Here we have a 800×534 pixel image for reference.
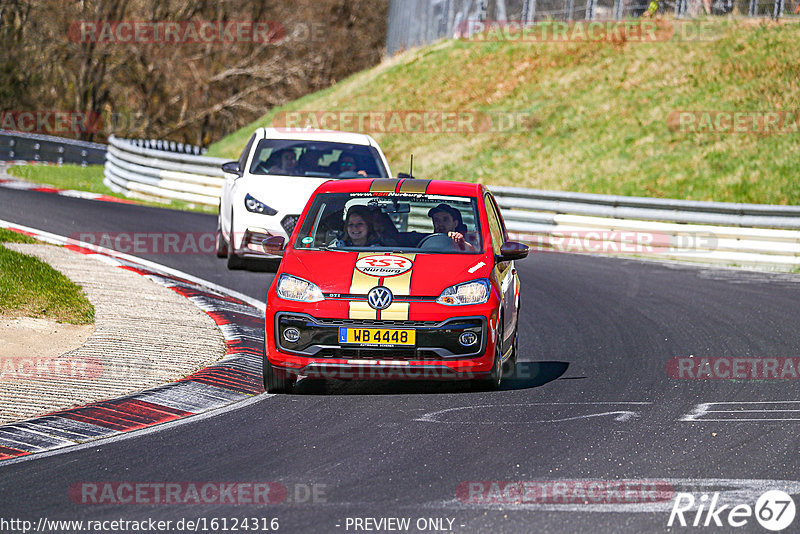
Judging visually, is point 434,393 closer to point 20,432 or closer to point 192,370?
point 192,370

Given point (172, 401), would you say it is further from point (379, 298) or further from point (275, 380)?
point (379, 298)

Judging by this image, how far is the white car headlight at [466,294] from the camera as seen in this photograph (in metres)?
8.23

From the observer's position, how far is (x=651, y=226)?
64.0ft

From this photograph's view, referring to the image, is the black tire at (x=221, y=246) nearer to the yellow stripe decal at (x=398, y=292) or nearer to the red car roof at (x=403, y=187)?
the red car roof at (x=403, y=187)

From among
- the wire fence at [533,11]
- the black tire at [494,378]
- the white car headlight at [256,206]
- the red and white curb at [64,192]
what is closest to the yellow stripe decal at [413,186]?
the black tire at [494,378]

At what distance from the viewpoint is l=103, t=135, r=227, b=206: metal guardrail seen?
2316 centimetres

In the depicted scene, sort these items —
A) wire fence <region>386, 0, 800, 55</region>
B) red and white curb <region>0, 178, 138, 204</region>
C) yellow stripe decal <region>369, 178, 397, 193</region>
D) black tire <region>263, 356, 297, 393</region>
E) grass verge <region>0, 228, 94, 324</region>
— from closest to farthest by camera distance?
black tire <region>263, 356, 297, 393</region> < yellow stripe decal <region>369, 178, 397, 193</region> < grass verge <region>0, 228, 94, 324</region> < red and white curb <region>0, 178, 138, 204</region> < wire fence <region>386, 0, 800, 55</region>

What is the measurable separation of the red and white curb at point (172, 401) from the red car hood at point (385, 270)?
0.95 metres

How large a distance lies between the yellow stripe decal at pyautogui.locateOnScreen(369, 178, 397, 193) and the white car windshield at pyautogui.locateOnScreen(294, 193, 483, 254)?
6cm

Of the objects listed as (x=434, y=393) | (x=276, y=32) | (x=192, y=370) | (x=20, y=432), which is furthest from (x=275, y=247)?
(x=276, y=32)

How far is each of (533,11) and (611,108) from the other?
294 inches

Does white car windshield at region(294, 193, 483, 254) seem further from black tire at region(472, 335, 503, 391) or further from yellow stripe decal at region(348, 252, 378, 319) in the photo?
black tire at region(472, 335, 503, 391)

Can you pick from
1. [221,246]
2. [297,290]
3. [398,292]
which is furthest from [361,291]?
[221,246]

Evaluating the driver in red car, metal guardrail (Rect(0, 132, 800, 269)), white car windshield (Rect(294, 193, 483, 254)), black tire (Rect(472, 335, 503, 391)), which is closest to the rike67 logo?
black tire (Rect(472, 335, 503, 391))
